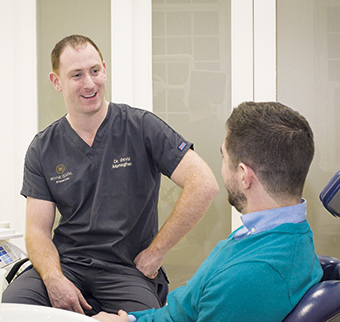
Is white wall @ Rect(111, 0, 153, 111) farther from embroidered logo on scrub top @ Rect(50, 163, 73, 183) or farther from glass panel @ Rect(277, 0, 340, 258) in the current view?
embroidered logo on scrub top @ Rect(50, 163, 73, 183)

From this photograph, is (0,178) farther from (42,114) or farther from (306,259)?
(306,259)

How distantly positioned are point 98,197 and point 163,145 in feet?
1.10

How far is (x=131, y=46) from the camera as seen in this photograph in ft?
8.98

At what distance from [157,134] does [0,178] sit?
163 centimetres

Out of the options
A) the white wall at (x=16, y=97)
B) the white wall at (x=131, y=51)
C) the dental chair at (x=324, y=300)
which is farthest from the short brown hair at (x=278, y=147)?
the white wall at (x=16, y=97)

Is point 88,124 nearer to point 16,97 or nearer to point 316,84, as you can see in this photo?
point 16,97

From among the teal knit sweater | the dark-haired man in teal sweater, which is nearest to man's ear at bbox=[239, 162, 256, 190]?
the dark-haired man in teal sweater

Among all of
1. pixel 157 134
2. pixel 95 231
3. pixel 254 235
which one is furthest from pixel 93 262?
pixel 254 235

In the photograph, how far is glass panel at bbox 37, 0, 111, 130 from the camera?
279cm

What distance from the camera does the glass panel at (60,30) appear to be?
279cm

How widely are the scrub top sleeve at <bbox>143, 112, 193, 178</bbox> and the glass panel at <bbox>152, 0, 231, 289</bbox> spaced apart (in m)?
0.95

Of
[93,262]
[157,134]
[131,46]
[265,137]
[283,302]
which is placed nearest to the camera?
[283,302]

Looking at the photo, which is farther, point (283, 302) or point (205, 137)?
point (205, 137)

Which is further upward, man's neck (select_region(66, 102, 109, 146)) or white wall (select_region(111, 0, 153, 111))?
white wall (select_region(111, 0, 153, 111))
